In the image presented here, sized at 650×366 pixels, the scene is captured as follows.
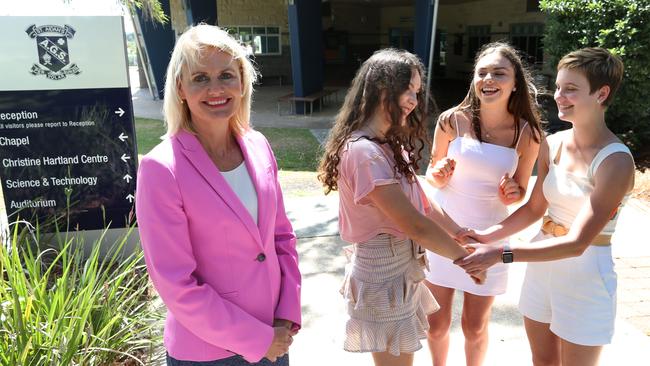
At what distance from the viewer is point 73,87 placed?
418 cm

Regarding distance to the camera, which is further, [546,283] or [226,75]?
[546,283]

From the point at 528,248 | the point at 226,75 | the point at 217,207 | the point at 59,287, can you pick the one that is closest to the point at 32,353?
the point at 59,287

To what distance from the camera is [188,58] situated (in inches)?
68.3

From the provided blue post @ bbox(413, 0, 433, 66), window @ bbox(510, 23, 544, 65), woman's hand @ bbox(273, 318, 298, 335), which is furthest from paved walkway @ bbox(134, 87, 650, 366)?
window @ bbox(510, 23, 544, 65)

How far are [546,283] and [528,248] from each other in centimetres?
24

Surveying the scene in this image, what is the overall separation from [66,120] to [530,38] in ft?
64.0

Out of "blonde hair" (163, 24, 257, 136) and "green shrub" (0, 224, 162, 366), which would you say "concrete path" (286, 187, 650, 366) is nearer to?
"green shrub" (0, 224, 162, 366)

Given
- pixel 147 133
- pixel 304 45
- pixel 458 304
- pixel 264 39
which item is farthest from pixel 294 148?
pixel 264 39

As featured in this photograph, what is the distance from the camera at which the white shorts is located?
2.15 metres

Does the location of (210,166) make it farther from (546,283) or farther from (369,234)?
(546,283)

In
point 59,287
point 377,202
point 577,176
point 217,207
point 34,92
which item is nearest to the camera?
point 217,207

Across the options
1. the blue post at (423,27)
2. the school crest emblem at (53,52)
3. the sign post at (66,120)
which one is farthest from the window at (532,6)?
the school crest emblem at (53,52)

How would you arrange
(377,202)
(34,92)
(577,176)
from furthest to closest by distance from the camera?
1. (34,92)
2. (577,176)
3. (377,202)

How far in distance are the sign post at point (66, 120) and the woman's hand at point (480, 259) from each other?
290cm
